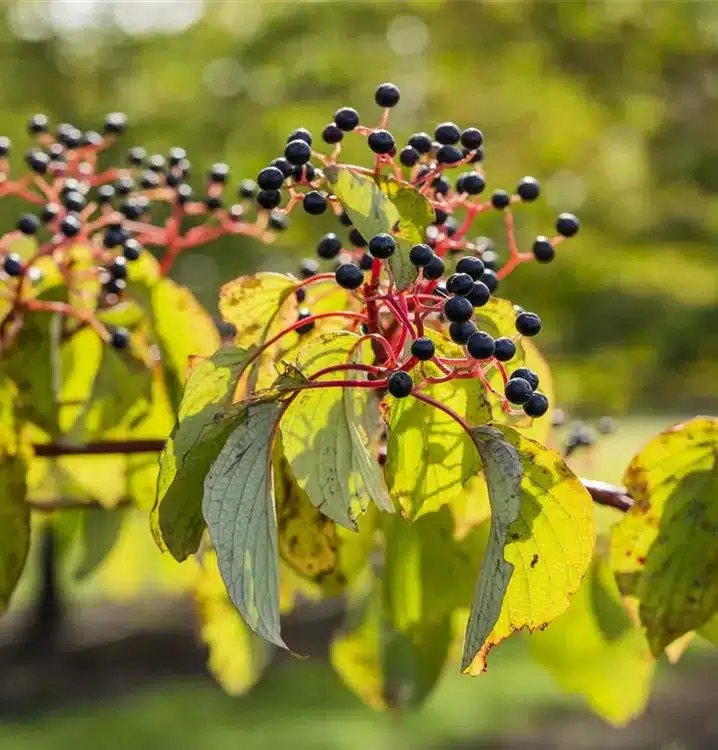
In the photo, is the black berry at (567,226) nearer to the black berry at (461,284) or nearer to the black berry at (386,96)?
the black berry at (386,96)

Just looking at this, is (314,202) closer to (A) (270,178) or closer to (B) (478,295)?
(A) (270,178)

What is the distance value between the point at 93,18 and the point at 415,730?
5.25 meters

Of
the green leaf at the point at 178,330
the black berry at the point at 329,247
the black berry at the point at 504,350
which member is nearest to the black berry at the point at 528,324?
the black berry at the point at 504,350

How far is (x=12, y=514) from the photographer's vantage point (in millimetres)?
946

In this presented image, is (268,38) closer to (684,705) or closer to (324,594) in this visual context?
(684,705)

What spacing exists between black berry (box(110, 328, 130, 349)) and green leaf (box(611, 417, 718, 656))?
513 mm

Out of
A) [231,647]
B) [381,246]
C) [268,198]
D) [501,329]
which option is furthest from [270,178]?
[231,647]

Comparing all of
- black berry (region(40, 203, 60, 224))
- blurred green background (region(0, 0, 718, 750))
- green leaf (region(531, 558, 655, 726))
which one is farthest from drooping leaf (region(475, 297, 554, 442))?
blurred green background (region(0, 0, 718, 750))

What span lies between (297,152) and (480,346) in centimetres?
20

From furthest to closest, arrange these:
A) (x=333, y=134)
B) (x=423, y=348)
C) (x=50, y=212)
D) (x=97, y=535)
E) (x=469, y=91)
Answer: (x=469, y=91), (x=97, y=535), (x=50, y=212), (x=333, y=134), (x=423, y=348)

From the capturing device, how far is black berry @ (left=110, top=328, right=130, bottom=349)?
3.53ft

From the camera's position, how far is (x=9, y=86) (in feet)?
22.4

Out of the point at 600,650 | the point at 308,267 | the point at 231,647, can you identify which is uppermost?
the point at 308,267

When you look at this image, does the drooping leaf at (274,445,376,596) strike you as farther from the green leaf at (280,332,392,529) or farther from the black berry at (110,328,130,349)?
the black berry at (110,328,130,349)
